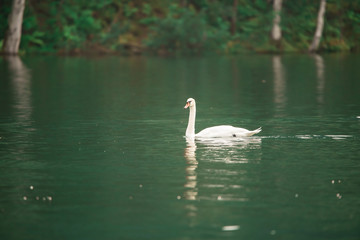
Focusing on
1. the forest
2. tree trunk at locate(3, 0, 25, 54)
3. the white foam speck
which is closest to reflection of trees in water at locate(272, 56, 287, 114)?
the white foam speck

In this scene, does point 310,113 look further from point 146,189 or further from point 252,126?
point 146,189

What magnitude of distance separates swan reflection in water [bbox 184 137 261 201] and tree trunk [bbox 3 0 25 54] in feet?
126

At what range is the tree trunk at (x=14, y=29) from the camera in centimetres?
5188

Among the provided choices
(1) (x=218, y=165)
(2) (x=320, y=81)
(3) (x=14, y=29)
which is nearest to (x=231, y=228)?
(1) (x=218, y=165)

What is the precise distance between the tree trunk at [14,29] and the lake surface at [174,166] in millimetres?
25063

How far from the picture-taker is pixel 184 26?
5834 centimetres

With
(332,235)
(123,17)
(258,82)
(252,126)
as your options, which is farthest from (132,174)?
(123,17)

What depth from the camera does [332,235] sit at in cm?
848

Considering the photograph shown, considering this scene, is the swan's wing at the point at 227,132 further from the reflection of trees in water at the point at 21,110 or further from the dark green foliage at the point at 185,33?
the dark green foliage at the point at 185,33

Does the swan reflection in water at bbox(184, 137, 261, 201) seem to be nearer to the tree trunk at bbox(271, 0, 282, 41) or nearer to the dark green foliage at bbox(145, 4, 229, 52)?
the dark green foliage at bbox(145, 4, 229, 52)

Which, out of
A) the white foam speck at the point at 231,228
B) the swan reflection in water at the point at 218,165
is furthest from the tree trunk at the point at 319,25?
the white foam speck at the point at 231,228

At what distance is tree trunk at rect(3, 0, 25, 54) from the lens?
51.9 metres

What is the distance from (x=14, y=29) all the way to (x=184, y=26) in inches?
504

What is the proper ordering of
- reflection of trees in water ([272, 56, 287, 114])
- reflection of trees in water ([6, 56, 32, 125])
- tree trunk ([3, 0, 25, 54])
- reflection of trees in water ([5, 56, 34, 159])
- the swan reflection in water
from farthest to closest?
1. tree trunk ([3, 0, 25, 54])
2. reflection of trees in water ([272, 56, 287, 114])
3. reflection of trees in water ([6, 56, 32, 125])
4. reflection of trees in water ([5, 56, 34, 159])
5. the swan reflection in water
